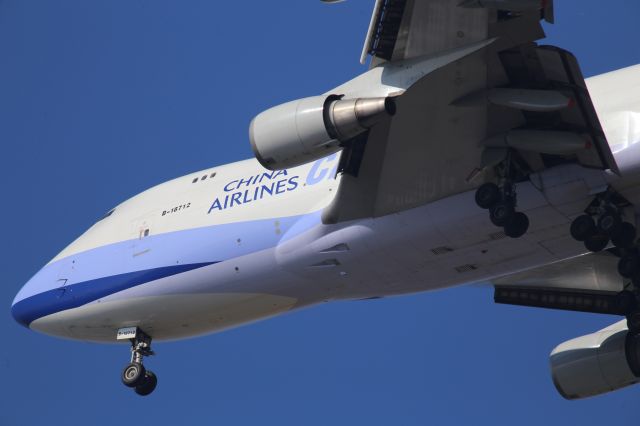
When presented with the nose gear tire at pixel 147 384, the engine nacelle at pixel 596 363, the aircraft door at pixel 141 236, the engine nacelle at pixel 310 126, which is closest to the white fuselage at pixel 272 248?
the aircraft door at pixel 141 236

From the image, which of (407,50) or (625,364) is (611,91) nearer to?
(407,50)

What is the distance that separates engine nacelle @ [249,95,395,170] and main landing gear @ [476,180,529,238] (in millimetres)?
2158

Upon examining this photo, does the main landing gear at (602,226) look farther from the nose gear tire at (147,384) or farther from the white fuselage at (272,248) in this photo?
the nose gear tire at (147,384)

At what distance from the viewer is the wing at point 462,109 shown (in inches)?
674

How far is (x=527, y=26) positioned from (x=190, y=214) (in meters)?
7.81

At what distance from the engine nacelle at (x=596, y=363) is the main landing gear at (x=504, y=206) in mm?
5541

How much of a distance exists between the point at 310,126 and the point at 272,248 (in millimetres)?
3879

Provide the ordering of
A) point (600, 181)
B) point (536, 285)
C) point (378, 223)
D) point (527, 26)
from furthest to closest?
1. point (536, 285)
2. point (378, 223)
3. point (600, 181)
4. point (527, 26)

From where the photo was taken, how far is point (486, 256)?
20219 millimetres

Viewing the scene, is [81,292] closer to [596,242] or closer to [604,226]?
[596,242]

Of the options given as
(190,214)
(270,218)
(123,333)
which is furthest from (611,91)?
(123,333)

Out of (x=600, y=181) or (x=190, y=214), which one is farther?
(x=190, y=214)

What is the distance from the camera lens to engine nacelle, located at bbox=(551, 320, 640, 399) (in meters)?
23.8

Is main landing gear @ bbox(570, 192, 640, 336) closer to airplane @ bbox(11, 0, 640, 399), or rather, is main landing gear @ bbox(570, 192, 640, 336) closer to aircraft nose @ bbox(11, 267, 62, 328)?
airplane @ bbox(11, 0, 640, 399)
